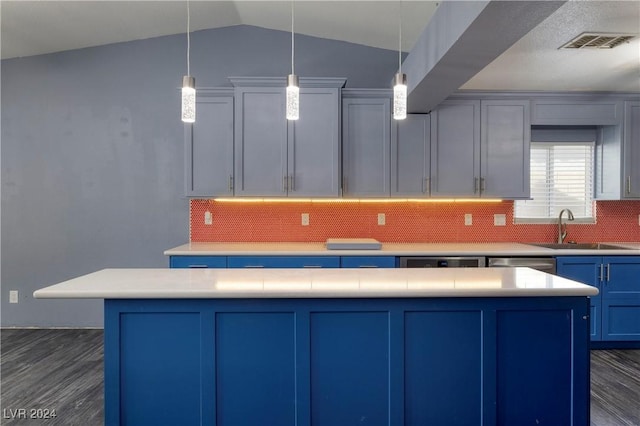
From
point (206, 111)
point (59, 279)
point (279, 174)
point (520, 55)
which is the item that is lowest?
point (59, 279)

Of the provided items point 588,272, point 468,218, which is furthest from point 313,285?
point 588,272

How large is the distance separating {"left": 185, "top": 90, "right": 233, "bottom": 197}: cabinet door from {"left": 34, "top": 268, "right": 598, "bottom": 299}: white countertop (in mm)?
1569

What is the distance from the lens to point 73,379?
2.96 m

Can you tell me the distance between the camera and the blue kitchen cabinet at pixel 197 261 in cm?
339

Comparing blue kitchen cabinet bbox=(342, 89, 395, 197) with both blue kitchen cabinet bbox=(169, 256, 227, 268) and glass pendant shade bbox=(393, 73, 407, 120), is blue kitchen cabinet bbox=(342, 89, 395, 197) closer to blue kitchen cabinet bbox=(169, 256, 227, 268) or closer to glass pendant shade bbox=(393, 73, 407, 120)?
blue kitchen cabinet bbox=(169, 256, 227, 268)

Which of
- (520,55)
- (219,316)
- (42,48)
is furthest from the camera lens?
(42,48)

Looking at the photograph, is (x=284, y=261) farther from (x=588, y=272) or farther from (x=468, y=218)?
(x=588, y=272)

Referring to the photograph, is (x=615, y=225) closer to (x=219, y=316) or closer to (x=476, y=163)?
(x=476, y=163)

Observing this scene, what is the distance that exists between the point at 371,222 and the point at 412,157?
0.79 metres

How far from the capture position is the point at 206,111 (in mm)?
3676

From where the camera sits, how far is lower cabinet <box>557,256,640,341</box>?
138 inches

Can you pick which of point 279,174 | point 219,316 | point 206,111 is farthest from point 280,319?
point 206,111

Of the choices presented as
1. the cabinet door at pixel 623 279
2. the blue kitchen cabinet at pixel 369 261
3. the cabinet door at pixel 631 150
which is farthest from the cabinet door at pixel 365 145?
the cabinet door at pixel 631 150

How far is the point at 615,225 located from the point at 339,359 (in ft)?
Result: 12.3
